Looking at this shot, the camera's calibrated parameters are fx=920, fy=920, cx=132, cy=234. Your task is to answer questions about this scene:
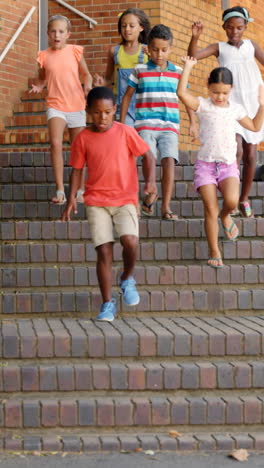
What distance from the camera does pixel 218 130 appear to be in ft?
20.8

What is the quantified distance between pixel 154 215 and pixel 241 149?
88 cm

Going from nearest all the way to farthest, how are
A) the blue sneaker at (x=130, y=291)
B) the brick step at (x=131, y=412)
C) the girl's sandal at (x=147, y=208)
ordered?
the brick step at (x=131, y=412) → the blue sneaker at (x=130, y=291) → the girl's sandal at (x=147, y=208)

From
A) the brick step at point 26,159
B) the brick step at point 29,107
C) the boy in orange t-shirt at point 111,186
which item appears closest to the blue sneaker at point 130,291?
the boy in orange t-shirt at point 111,186

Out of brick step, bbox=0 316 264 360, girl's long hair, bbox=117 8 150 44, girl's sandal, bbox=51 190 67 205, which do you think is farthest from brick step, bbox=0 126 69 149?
brick step, bbox=0 316 264 360

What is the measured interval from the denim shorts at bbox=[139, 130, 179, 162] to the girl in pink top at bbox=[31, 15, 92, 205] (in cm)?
68

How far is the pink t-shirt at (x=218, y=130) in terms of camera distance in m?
6.33

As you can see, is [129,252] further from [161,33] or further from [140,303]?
[161,33]

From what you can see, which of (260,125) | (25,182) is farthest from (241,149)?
(25,182)

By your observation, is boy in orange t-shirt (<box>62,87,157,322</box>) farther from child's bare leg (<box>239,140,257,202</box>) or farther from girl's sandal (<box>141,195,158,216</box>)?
child's bare leg (<box>239,140,257,202</box>)

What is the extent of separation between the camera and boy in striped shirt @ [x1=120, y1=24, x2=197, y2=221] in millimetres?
6836

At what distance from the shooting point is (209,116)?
6367 millimetres

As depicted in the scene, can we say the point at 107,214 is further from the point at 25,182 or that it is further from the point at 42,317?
the point at 25,182

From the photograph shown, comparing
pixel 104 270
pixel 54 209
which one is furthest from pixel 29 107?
pixel 104 270

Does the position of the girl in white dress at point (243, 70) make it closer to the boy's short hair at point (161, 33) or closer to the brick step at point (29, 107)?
the boy's short hair at point (161, 33)
